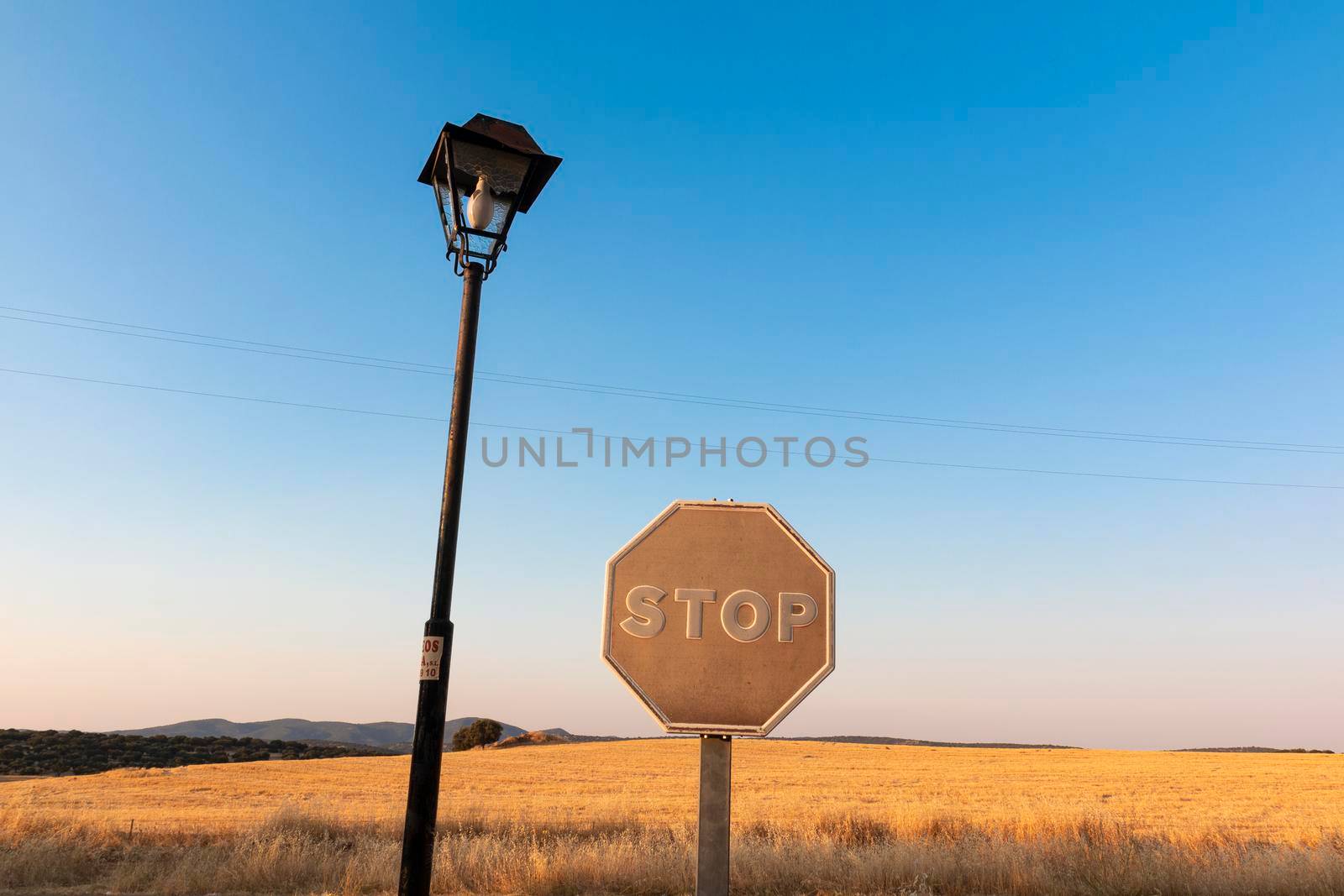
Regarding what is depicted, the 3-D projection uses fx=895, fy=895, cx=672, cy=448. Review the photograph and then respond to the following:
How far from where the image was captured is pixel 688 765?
39.8 metres

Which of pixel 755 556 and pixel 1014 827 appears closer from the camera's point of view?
pixel 755 556

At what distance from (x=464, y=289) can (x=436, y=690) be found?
2212 mm

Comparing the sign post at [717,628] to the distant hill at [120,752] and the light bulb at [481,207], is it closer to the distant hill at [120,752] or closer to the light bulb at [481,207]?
the light bulb at [481,207]

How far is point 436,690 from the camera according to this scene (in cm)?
440

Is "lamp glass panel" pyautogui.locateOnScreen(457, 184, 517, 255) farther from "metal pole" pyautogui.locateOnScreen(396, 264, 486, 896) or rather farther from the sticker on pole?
the sticker on pole

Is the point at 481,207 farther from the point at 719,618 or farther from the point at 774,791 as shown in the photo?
the point at 774,791

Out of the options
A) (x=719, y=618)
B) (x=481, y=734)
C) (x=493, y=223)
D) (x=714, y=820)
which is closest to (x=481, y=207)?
(x=493, y=223)

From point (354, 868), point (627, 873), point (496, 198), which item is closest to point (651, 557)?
point (496, 198)

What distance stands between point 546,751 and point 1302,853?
1891 inches

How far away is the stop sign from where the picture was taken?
3777 mm

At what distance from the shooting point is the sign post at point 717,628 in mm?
3777

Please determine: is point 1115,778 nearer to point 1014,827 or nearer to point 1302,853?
point 1014,827

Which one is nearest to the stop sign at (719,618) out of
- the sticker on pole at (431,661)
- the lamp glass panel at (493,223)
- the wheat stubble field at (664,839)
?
the sticker on pole at (431,661)

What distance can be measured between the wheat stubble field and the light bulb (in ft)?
15.6
